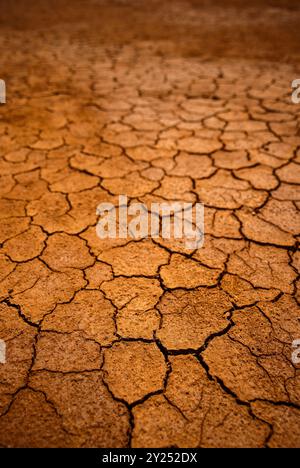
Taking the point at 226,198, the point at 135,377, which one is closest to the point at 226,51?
the point at 226,198

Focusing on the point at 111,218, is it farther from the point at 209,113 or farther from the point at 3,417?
the point at 209,113
